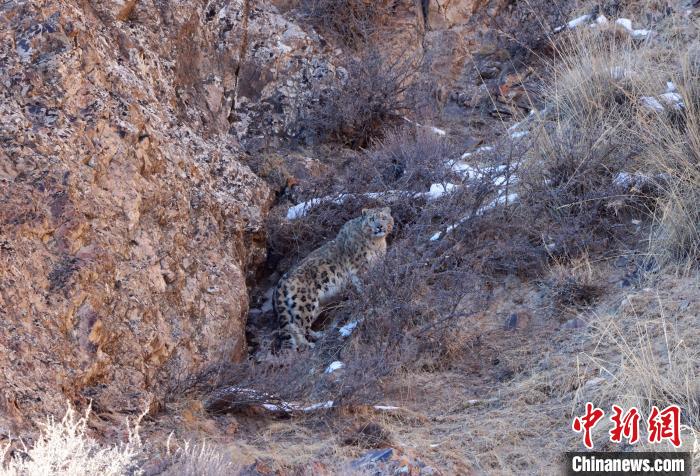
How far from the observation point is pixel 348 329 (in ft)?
24.2

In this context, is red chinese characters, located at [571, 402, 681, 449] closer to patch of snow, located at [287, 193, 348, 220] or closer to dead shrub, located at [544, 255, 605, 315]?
dead shrub, located at [544, 255, 605, 315]

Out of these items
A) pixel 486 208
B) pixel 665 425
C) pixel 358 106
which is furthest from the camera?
pixel 358 106

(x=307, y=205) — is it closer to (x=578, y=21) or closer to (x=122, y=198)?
(x=122, y=198)

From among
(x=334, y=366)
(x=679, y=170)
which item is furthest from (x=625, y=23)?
(x=334, y=366)

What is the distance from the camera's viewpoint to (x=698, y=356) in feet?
20.0

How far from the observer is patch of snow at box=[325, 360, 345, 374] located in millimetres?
6569

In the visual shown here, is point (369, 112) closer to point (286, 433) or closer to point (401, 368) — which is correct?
point (401, 368)

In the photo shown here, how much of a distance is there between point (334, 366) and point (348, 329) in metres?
0.67

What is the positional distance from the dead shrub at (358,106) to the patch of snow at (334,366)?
3432 millimetres

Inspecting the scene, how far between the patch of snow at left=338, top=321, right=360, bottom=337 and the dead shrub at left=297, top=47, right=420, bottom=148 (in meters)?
2.83

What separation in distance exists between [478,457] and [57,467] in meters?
2.59

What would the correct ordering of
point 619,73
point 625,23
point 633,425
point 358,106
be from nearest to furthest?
1. point 633,425
2. point 619,73
3. point 358,106
4. point 625,23

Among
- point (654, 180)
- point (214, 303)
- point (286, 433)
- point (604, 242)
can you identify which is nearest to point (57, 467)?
point (286, 433)

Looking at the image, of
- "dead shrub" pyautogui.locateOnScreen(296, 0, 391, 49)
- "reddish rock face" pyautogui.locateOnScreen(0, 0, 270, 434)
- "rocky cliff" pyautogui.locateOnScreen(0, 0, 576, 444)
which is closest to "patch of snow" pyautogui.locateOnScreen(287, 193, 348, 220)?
"rocky cliff" pyautogui.locateOnScreen(0, 0, 576, 444)
